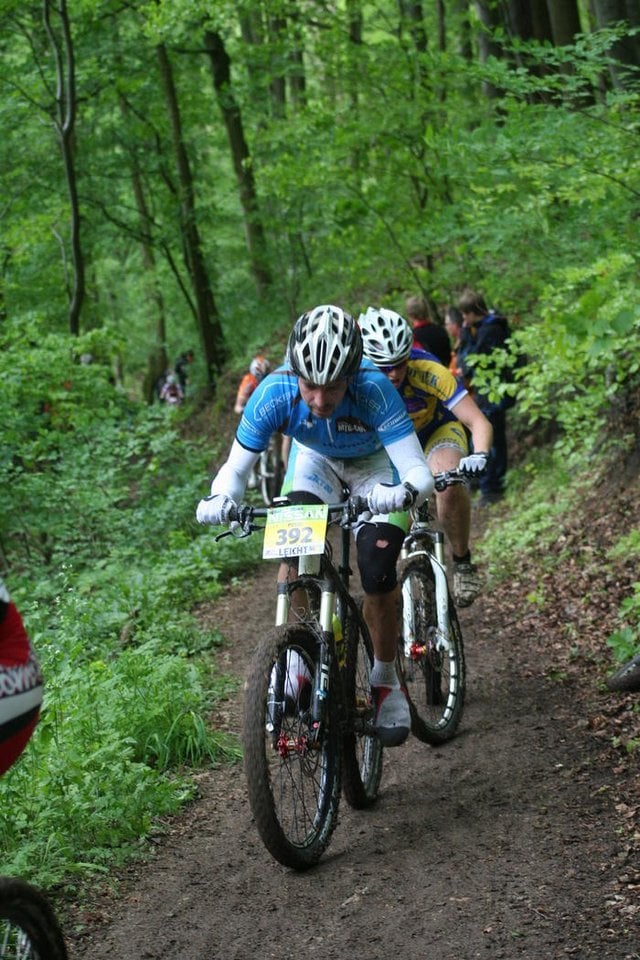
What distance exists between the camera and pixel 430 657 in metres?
6.36

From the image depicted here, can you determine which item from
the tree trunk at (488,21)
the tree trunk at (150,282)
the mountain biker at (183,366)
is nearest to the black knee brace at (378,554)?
the tree trunk at (488,21)

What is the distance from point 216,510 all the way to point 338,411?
783 millimetres

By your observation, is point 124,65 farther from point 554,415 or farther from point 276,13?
point 554,415

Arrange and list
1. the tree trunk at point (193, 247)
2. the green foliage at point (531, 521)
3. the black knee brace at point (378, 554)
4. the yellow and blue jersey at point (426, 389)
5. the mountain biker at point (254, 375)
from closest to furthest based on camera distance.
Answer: the black knee brace at point (378, 554) < the yellow and blue jersey at point (426, 389) < the green foliage at point (531, 521) < the mountain biker at point (254, 375) < the tree trunk at point (193, 247)

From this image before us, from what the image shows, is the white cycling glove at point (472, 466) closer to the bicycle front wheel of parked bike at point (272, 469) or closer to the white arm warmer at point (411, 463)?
the white arm warmer at point (411, 463)

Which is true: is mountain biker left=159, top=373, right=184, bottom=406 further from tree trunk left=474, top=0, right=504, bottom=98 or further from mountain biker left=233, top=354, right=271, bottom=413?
tree trunk left=474, top=0, right=504, bottom=98

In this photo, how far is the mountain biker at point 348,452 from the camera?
471 cm

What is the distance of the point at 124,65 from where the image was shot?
24438mm

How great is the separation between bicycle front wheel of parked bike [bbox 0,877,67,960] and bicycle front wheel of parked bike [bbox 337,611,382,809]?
6.43 feet

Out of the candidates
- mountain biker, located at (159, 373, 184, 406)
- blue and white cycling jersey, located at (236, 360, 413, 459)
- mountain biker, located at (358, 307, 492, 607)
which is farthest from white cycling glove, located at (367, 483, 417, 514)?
mountain biker, located at (159, 373, 184, 406)

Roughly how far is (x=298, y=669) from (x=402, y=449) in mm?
1146

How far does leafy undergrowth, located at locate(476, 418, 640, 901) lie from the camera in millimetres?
5715

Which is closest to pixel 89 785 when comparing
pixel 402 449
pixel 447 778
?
pixel 447 778

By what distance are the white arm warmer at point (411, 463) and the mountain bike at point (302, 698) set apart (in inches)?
13.5
